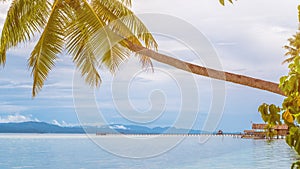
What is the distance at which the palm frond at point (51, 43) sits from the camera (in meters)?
4.82

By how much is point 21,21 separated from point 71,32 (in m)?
0.56

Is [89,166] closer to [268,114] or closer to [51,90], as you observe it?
[51,90]

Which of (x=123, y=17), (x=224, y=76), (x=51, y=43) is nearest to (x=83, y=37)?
(x=51, y=43)

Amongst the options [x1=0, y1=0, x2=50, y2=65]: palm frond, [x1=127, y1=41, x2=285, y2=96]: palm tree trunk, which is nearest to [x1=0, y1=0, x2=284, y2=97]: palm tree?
[x1=0, y1=0, x2=50, y2=65]: palm frond

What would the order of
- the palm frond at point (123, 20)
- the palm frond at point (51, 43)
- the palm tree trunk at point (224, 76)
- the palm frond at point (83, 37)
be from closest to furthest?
1. the palm tree trunk at point (224, 76)
2. the palm frond at point (83, 37)
3. the palm frond at point (51, 43)
4. the palm frond at point (123, 20)

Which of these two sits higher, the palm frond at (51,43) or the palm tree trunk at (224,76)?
the palm frond at (51,43)

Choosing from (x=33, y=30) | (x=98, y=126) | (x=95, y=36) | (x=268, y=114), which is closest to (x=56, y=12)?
(x=33, y=30)

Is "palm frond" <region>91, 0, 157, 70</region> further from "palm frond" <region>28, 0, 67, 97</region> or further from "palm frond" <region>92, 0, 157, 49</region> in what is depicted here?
"palm frond" <region>28, 0, 67, 97</region>

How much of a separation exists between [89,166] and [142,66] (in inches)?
604

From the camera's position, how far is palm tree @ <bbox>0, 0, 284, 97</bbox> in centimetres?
435

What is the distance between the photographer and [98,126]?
284 inches

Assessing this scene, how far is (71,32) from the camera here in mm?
4789

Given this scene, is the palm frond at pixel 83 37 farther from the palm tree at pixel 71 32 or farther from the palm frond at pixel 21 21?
the palm frond at pixel 21 21

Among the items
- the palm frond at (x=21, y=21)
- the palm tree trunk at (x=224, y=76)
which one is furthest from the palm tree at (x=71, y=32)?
the palm tree trunk at (x=224, y=76)
